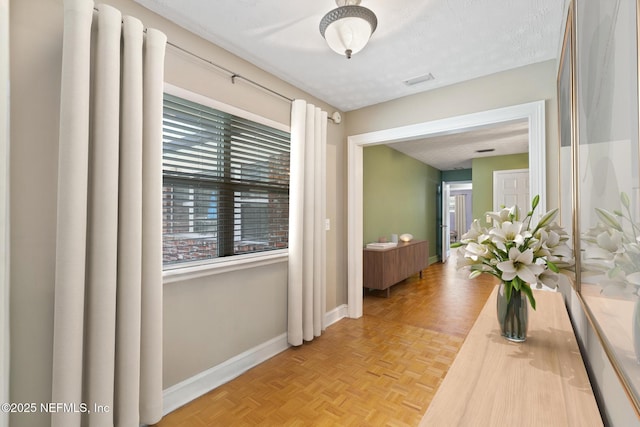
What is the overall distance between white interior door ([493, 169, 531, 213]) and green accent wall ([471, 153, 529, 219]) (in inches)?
5.7

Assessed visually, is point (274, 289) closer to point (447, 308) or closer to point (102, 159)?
point (102, 159)

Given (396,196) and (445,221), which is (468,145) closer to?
(396,196)

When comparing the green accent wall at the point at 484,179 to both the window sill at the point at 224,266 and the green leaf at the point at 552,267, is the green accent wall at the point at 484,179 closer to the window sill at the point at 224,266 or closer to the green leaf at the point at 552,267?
the window sill at the point at 224,266

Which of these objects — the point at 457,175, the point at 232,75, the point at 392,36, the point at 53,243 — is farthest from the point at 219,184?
the point at 457,175

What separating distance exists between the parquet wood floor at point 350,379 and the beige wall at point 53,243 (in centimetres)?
29

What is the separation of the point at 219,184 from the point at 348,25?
1368 millimetres

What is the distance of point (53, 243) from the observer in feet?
4.67

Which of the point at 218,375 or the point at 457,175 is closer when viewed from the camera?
the point at 218,375

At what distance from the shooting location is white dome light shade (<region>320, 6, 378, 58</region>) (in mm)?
1601

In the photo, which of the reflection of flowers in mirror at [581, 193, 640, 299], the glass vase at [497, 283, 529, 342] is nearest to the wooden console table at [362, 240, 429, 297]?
the glass vase at [497, 283, 529, 342]

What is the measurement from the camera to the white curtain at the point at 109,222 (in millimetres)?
1344

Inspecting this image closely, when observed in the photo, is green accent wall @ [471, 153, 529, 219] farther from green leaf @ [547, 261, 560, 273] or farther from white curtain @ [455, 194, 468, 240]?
green leaf @ [547, 261, 560, 273]

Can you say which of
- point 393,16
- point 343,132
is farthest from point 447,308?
point 393,16

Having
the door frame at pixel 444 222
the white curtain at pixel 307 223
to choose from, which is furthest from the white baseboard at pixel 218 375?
the door frame at pixel 444 222
